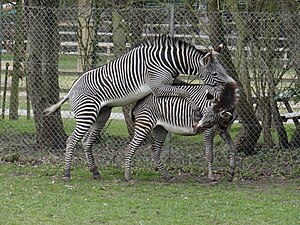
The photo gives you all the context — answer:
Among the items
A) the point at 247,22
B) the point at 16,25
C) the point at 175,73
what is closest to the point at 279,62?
the point at 247,22

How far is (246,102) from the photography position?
11766mm

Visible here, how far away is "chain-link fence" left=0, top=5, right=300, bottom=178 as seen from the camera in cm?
1138

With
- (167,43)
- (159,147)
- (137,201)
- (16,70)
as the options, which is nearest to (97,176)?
(159,147)

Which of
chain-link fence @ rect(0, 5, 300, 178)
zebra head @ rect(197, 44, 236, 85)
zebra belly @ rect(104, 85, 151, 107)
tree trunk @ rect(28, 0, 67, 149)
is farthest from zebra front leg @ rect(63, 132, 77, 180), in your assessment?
tree trunk @ rect(28, 0, 67, 149)

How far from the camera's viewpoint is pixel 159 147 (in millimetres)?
10391

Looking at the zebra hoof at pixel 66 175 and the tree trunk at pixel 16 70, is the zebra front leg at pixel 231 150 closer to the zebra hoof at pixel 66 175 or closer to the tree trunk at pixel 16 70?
the zebra hoof at pixel 66 175

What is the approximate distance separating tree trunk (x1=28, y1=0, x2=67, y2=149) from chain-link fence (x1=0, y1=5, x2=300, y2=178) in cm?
2

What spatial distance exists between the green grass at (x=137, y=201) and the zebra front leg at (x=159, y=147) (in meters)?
0.14

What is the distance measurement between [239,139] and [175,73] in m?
2.48

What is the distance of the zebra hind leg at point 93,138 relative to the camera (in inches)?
408

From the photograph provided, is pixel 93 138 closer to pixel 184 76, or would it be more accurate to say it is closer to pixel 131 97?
pixel 131 97

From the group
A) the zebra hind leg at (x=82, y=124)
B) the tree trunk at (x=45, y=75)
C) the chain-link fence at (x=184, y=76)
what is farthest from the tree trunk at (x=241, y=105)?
the tree trunk at (x=45, y=75)

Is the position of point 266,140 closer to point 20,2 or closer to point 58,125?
point 58,125

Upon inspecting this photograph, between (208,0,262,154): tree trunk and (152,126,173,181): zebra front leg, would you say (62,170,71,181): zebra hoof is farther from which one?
(208,0,262,154): tree trunk
